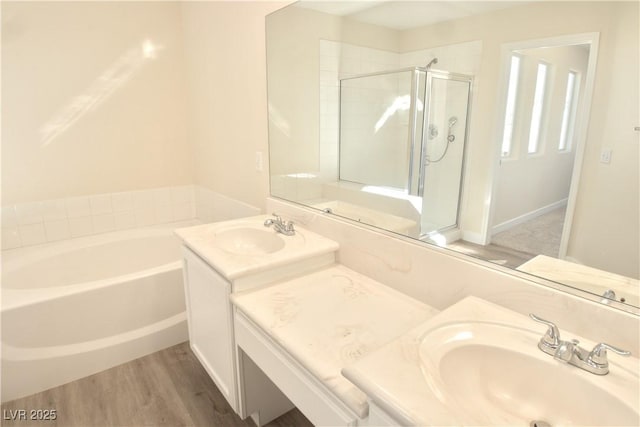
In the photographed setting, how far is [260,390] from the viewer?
4.99ft

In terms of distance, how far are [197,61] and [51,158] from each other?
121 centimetres

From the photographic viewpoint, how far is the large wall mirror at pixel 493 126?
0.87m

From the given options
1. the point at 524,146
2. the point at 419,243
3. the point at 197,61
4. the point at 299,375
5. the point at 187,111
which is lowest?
the point at 299,375

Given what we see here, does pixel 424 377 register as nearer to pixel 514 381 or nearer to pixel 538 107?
pixel 514 381

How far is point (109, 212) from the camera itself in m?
2.78

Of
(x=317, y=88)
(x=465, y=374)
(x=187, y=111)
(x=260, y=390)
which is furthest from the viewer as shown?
(x=187, y=111)

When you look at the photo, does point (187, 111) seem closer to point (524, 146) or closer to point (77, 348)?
point (77, 348)

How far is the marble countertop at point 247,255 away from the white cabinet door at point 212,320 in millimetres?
57

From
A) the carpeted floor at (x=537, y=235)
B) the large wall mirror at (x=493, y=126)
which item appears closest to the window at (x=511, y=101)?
the large wall mirror at (x=493, y=126)

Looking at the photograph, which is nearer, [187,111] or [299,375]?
[299,375]

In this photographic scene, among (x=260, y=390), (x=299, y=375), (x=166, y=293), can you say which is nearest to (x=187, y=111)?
(x=166, y=293)

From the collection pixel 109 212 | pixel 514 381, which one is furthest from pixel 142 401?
pixel 514 381

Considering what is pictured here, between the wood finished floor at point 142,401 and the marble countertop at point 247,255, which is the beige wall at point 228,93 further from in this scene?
the wood finished floor at point 142,401

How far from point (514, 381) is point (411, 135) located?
2.97 feet
